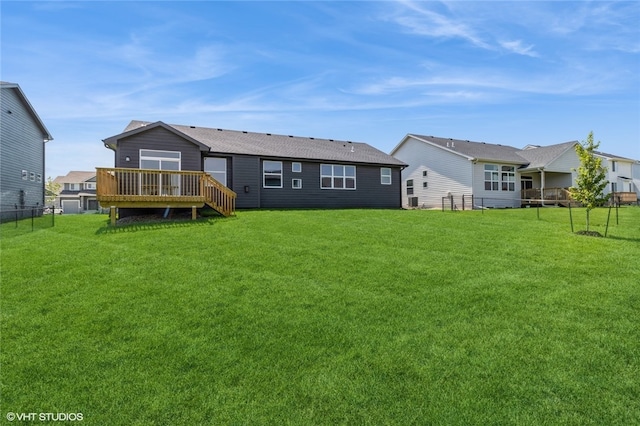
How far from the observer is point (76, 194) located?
4778cm

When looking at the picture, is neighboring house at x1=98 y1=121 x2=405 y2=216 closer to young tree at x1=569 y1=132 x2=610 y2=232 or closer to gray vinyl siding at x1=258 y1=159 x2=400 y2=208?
gray vinyl siding at x1=258 y1=159 x2=400 y2=208

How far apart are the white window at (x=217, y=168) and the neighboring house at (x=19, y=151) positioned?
9.14 metres

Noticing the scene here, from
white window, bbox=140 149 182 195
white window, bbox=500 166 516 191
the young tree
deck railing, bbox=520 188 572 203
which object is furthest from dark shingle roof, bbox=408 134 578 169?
white window, bbox=140 149 182 195

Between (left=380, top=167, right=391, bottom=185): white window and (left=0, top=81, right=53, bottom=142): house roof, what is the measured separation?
20.7 meters

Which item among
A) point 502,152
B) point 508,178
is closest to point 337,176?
point 508,178

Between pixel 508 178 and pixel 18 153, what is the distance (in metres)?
32.2

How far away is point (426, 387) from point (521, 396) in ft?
2.98

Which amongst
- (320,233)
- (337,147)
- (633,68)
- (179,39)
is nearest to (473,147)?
(337,147)

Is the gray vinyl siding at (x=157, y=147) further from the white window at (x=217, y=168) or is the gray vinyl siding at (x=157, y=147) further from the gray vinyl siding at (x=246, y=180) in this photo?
the gray vinyl siding at (x=246, y=180)

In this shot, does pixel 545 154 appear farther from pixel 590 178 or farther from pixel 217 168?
pixel 217 168

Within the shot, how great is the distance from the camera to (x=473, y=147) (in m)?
28.8

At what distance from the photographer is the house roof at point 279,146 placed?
18.5m

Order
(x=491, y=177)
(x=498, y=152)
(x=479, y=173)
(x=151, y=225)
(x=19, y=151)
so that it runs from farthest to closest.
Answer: (x=498, y=152), (x=491, y=177), (x=479, y=173), (x=19, y=151), (x=151, y=225)

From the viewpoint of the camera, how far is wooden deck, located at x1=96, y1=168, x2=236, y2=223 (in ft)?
41.0
